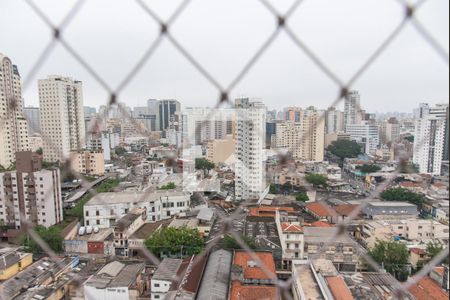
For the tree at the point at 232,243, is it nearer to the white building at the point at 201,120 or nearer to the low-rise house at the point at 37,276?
the white building at the point at 201,120

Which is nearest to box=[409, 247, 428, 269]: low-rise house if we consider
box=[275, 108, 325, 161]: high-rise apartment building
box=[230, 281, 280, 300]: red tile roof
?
box=[275, 108, 325, 161]: high-rise apartment building

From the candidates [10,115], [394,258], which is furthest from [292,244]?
[10,115]

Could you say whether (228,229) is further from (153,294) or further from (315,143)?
(315,143)

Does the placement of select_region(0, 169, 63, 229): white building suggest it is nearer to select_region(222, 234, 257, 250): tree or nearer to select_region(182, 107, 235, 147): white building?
select_region(182, 107, 235, 147): white building

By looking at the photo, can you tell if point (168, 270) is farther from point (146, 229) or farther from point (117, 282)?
point (146, 229)

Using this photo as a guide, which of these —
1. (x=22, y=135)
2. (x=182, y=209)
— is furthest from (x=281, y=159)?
(x=182, y=209)

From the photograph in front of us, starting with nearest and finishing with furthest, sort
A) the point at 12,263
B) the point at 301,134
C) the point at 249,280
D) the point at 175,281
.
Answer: the point at 301,134
the point at 175,281
the point at 249,280
the point at 12,263
